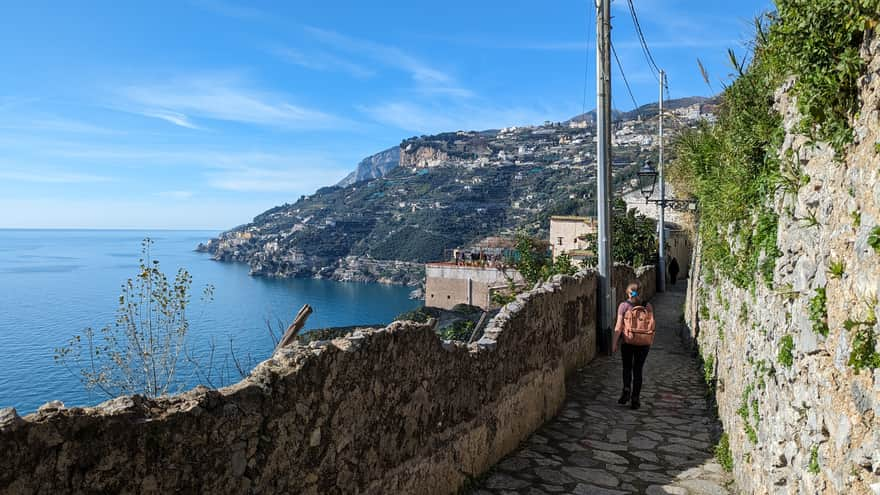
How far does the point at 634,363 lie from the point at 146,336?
7144 millimetres

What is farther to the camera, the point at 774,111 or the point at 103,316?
the point at 103,316

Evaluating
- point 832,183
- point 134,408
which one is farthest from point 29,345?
point 832,183

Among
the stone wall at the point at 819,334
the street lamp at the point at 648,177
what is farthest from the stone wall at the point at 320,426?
the street lamp at the point at 648,177

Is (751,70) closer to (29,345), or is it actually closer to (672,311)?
(672,311)

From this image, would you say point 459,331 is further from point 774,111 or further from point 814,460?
point 814,460

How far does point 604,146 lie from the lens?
11523 mm

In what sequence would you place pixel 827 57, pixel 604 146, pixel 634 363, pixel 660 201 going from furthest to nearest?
pixel 660 201 < pixel 604 146 < pixel 634 363 < pixel 827 57

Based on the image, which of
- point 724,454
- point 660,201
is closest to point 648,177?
point 660,201

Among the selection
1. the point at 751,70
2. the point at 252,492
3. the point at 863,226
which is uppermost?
the point at 751,70

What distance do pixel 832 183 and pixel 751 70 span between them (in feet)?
12.3

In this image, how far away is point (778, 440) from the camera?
4.05 meters

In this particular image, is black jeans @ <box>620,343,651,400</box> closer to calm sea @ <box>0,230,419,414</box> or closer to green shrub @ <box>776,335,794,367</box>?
green shrub @ <box>776,335,794,367</box>

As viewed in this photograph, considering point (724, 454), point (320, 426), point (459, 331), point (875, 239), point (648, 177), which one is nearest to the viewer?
point (875, 239)

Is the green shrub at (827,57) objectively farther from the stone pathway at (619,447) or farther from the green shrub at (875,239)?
the stone pathway at (619,447)
